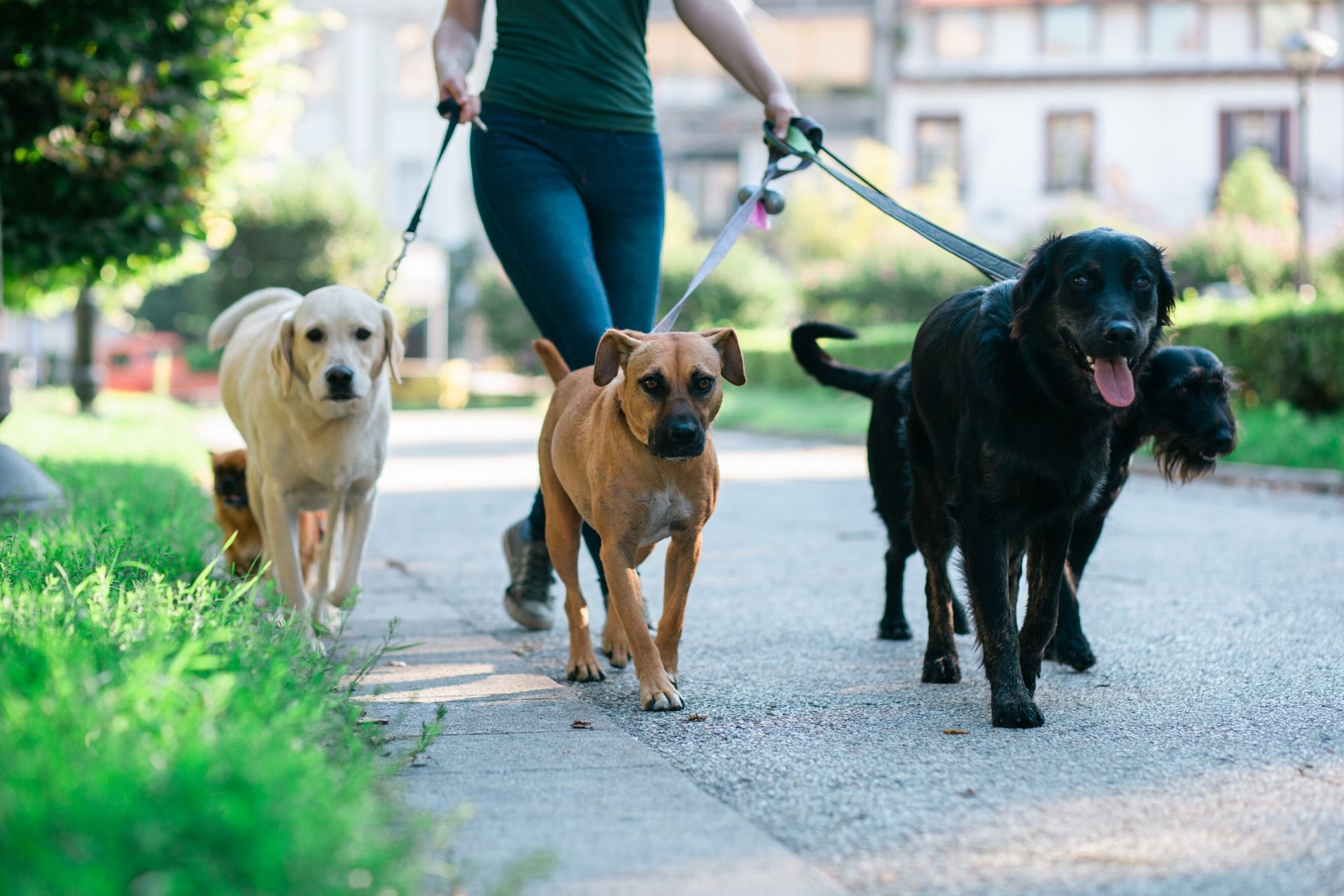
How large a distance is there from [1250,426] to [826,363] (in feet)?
28.0

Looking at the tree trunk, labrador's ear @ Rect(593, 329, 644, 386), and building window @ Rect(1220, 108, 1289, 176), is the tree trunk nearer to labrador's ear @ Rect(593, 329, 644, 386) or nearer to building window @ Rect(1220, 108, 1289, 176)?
labrador's ear @ Rect(593, 329, 644, 386)

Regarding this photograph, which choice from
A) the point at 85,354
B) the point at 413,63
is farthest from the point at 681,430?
the point at 413,63

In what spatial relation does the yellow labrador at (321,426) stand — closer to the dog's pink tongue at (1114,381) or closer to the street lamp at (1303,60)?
the dog's pink tongue at (1114,381)

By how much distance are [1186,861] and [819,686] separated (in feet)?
5.54

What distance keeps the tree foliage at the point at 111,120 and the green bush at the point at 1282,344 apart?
903 centimetres

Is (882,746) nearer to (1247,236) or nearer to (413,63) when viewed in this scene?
(1247,236)

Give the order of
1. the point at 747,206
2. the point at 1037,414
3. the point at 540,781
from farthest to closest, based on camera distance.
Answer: the point at 747,206 < the point at 1037,414 < the point at 540,781

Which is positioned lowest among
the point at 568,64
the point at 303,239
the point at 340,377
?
the point at 340,377

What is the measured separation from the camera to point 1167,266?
370 centimetres

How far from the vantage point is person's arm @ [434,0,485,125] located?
460cm

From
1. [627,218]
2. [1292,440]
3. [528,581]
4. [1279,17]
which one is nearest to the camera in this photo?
[627,218]

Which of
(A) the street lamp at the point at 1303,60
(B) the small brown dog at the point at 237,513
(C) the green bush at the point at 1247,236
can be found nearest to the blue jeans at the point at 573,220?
(B) the small brown dog at the point at 237,513

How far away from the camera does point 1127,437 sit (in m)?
4.34

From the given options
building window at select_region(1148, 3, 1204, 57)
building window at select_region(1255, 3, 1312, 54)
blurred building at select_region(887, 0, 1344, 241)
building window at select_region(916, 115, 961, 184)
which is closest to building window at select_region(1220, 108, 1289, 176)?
blurred building at select_region(887, 0, 1344, 241)
